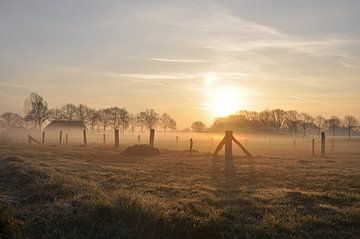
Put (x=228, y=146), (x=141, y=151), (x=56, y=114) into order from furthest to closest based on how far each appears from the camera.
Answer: (x=56, y=114) < (x=141, y=151) < (x=228, y=146)

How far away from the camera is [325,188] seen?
15.6 meters

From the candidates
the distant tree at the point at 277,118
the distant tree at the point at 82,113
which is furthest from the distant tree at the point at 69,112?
the distant tree at the point at 277,118

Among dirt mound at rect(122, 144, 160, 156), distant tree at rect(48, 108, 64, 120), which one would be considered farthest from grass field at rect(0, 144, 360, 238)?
distant tree at rect(48, 108, 64, 120)

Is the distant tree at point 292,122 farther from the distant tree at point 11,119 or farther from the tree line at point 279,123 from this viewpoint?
the distant tree at point 11,119

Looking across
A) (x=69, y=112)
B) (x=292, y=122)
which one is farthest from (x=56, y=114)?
(x=292, y=122)

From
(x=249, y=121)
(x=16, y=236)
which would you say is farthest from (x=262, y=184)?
(x=249, y=121)

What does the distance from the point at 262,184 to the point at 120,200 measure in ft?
23.5

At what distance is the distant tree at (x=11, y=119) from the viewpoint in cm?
15225

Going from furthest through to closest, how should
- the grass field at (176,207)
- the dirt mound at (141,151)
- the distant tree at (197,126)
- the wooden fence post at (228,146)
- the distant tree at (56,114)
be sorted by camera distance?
the distant tree at (197,126)
the distant tree at (56,114)
the dirt mound at (141,151)
the wooden fence post at (228,146)
the grass field at (176,207)

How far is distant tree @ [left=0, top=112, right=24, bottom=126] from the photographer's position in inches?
5994

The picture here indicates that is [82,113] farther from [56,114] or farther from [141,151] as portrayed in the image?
[141,151]

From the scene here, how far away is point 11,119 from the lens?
156000 millimetres

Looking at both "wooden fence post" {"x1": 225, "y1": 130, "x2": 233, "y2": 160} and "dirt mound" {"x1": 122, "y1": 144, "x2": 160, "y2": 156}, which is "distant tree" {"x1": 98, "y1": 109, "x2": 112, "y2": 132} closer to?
"dirt mound" {"x1": 122, "y1": 144, "x2": 160, "y2": 156}

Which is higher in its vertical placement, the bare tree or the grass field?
the bare tree
